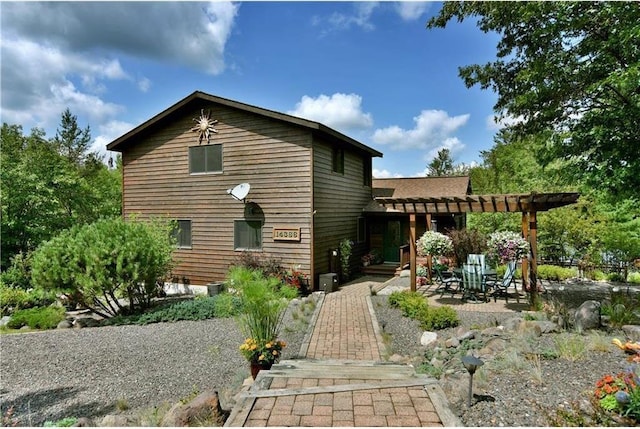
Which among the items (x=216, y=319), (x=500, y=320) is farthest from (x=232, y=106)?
(x=500, y=320)

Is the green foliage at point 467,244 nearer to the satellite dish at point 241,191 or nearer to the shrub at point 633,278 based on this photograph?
the shrub at point 633,278

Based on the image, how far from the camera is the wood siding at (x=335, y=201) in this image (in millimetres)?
11164

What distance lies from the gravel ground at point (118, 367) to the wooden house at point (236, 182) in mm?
3802

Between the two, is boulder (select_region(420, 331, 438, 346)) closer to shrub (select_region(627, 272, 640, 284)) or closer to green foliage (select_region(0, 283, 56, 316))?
green foliage (select_region(0, 283, 56, 316))

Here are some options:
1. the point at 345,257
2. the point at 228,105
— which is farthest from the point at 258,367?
the point at 228,105

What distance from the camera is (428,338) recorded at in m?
6.29

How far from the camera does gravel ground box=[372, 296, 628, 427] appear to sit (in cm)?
313

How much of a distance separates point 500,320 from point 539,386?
3.67 metres

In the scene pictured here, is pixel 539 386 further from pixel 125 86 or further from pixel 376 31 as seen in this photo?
pixel 125 86

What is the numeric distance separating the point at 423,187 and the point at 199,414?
620 inches

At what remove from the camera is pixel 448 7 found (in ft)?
27.1

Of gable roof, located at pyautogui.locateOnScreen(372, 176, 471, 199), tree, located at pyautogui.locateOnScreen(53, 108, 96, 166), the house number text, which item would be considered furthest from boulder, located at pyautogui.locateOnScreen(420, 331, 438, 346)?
tree, located at pyautogui.locateOnScreen(53, 108, 96, 166)

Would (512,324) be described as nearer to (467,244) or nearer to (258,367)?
(258,367)

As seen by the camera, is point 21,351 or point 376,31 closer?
point 21,351
